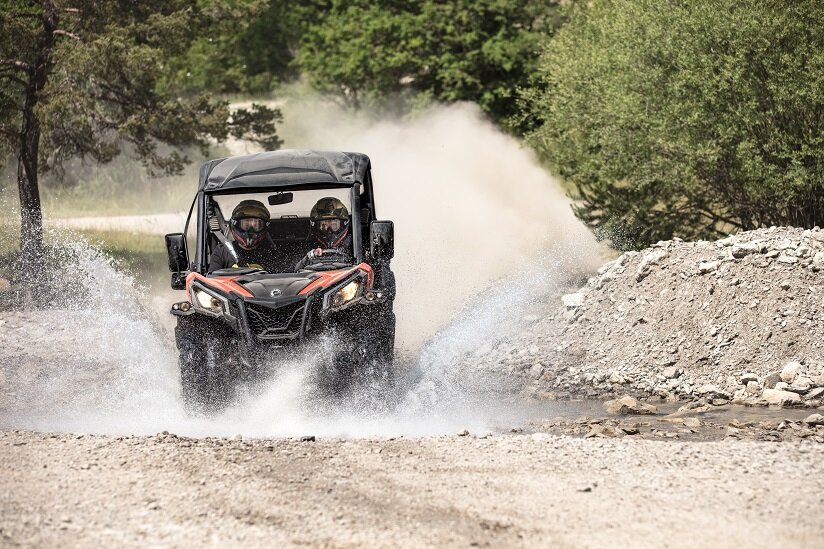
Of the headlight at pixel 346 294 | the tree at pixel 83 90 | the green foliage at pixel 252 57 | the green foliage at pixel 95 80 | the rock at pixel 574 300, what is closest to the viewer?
the headlight at pixel 346 294

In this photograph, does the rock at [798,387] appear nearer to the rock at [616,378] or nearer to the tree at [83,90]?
the rock at [616,378]

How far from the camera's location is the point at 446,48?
4956 cm

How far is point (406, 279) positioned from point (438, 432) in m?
13.4

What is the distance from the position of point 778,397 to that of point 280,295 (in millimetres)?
6445

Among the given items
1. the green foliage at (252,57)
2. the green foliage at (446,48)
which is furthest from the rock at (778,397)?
the green foliage at (252,57)

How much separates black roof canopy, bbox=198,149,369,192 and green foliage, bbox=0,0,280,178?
1379cm

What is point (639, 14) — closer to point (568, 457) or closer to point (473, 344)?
point (473, 344)

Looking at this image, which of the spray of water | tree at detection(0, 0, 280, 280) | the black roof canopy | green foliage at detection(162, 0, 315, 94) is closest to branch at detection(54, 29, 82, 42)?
→ tree at detection(0, 0, 280, 280)

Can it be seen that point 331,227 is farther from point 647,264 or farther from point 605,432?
point 647,264

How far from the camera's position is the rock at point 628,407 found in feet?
49.2

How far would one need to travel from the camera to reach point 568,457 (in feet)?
33.2

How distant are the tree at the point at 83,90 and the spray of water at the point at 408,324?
258 cm

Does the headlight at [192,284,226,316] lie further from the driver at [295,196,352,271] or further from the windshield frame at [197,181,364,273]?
the driver at [295,196,352,271]

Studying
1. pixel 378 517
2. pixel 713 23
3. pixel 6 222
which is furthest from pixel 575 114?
pixel 378 517
